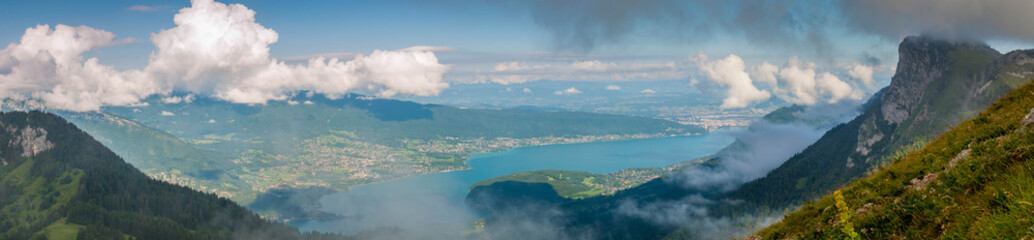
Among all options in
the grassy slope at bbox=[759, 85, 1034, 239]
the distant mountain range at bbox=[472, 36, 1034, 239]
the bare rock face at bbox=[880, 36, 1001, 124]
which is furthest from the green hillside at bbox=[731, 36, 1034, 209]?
the grassy slope at bbox=[759, 85, 1034, 239]

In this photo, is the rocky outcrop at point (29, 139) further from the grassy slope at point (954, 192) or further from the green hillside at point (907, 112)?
the green hillside at point (907, 112)

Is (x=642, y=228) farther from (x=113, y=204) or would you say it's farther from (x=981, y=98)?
(x=113, y=204)

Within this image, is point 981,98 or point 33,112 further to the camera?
point 33,112

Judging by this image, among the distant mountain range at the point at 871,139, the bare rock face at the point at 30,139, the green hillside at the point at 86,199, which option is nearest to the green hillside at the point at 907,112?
the distant mountain range at the point at 871,139

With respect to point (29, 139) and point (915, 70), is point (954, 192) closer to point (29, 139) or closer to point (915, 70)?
point (915, 70)

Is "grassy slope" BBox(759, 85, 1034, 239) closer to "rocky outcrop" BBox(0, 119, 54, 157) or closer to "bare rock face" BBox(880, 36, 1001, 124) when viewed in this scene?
"bare rock face" BBox(880, 36, 1001, 124)

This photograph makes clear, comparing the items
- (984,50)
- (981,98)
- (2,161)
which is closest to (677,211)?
(981,98)
